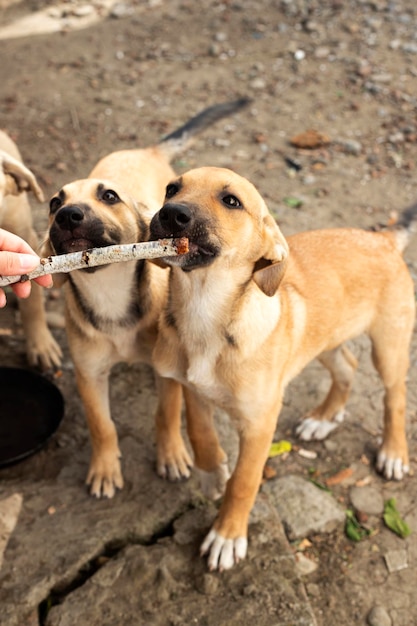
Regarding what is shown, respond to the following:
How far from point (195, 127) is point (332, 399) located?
8.48ft

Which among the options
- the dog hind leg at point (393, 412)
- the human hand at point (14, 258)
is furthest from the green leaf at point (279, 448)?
the human hand at point (14, 258)

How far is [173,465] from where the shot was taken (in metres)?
4.37

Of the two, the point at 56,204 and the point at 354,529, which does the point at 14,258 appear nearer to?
the point at 56,204

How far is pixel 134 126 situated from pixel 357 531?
6.15 metres

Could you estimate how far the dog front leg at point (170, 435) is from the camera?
14.2ft

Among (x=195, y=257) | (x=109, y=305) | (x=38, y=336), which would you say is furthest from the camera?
(x=38, y=336)

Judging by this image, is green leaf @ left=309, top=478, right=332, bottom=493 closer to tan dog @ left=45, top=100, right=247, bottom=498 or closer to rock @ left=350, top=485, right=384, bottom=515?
rock @ left=350, top=485, right=384, bottom=515

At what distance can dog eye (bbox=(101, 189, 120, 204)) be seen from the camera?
145 inches

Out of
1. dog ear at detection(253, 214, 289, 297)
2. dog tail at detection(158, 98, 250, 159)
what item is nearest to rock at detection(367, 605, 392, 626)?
dog ear at detection(253, 214, 289, 297)

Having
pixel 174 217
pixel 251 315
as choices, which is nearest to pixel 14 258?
pixel 174 217

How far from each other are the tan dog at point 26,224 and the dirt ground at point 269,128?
20cm

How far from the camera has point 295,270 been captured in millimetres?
4137

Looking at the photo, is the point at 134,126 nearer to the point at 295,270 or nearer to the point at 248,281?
the point at 295,270

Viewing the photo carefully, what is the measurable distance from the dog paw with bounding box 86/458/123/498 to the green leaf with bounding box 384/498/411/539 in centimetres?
→ 178
